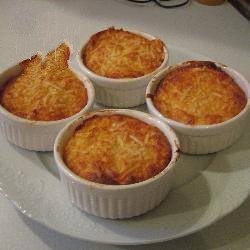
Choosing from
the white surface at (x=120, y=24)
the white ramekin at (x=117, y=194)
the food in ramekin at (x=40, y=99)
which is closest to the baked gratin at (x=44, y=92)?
the food in ramekin at (x=40, y=99)

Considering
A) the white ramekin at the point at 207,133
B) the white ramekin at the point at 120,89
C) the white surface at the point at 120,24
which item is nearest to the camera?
the white ramekin at the point at 207,133

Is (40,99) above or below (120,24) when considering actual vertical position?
above

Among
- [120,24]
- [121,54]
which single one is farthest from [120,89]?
[120,24]

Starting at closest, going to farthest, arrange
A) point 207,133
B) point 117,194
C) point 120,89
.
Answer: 1. point 117,194
2. point 207,133
3. point 120,89

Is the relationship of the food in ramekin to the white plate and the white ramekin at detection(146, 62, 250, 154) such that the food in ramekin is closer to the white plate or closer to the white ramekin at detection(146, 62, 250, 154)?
the white plate

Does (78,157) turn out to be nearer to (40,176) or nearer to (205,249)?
(40,176)

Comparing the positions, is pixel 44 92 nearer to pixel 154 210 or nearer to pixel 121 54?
pixel 121 54

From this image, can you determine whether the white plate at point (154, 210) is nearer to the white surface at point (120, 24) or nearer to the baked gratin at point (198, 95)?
the baked gratin at point (198, 95)
